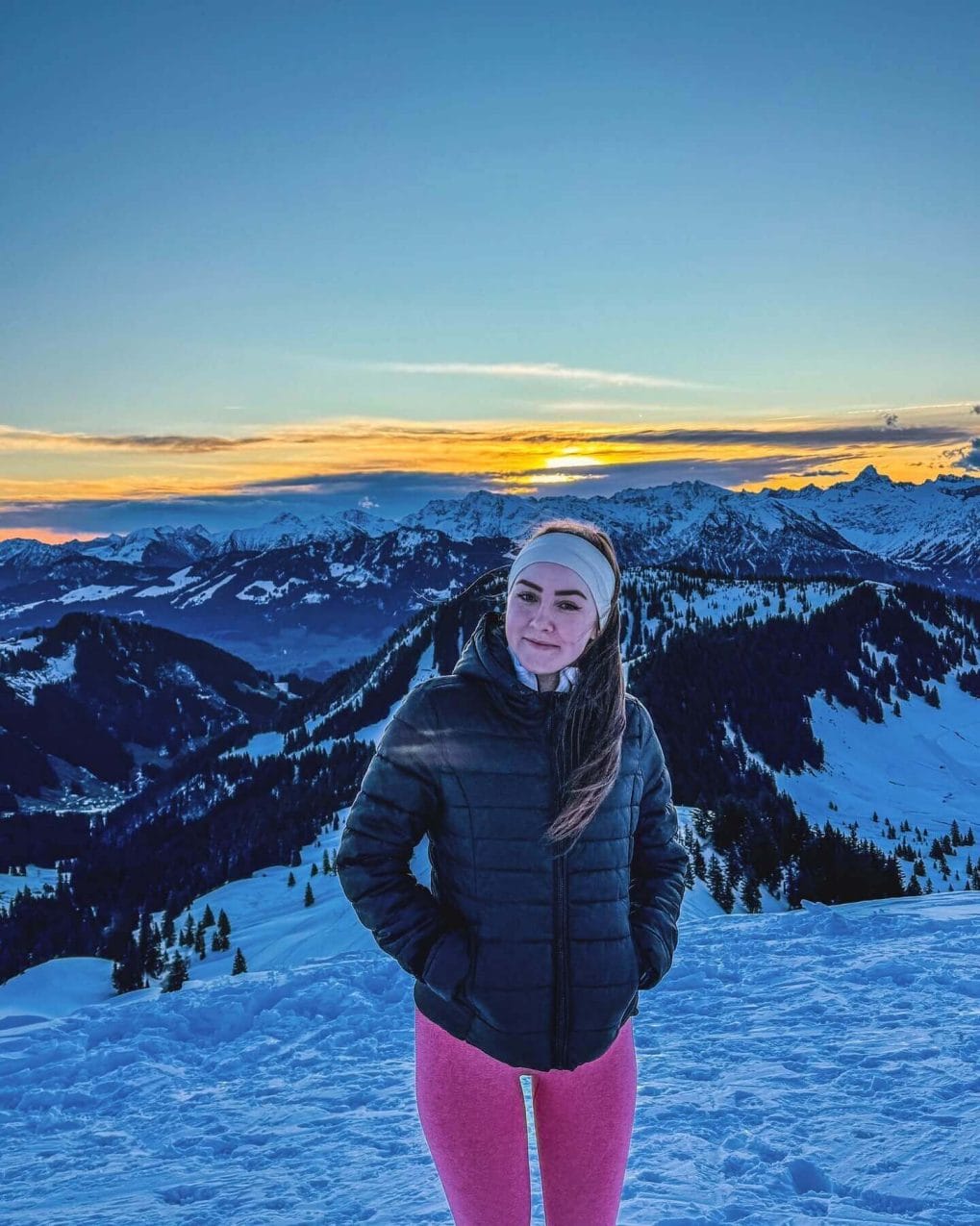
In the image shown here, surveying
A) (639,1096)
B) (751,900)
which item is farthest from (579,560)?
(751,900)

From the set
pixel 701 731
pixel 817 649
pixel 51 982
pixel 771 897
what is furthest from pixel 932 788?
pixel 51 982

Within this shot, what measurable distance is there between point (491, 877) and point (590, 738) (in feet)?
2.09

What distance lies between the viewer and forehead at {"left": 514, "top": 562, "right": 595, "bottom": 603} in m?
3.08

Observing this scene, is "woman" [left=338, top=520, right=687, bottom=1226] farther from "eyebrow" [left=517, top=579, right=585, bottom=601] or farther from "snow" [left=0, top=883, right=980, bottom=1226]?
"snow" [left=0, top=883, right=980, bottom=1226]

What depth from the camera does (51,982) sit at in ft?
93.0

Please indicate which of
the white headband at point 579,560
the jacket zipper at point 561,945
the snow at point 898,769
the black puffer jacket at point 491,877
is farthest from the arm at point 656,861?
the snow at point 898,769

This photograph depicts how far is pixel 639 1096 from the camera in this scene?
24.1ft

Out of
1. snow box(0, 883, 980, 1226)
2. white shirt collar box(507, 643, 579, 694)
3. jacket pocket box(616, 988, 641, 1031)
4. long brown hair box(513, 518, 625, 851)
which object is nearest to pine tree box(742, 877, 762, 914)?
snow box(0, 883, 980, 1226)

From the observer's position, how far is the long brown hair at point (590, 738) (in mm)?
2982

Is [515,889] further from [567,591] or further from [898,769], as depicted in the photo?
[898,769]

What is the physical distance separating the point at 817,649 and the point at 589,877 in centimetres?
16118

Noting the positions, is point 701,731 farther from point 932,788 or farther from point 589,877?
point 589,877

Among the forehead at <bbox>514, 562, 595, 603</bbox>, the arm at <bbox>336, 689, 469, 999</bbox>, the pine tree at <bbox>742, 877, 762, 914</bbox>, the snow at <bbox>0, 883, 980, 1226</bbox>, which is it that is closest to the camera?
the arm at <bbox>336, 689, 469, 999</bbox>

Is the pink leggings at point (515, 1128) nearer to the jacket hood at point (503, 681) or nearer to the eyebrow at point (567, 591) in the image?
the jacket hood at point (503, 681)
